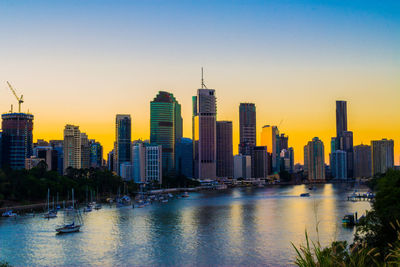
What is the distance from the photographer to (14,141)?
178 meters

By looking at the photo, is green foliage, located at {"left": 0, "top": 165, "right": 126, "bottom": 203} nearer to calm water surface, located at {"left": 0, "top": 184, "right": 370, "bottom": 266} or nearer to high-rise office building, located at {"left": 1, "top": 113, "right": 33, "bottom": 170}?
calm water surface, located at {"left": 0, "top": 184, "right": 370, "bottom": 266}

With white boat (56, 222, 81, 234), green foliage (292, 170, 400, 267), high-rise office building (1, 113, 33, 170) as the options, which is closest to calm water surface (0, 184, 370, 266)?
white boat (56, 222, 81, 234)

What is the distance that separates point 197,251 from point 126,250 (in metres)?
7.99

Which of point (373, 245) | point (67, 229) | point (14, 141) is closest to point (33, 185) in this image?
point (67, 229)

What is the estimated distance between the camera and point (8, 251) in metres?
48.4

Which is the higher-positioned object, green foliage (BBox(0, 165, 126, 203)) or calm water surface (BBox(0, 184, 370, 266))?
green foliage (BBox(0, 165, 126, 203))

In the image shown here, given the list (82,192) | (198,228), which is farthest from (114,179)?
(198,228)

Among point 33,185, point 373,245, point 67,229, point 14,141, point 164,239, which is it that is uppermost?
point 14,141

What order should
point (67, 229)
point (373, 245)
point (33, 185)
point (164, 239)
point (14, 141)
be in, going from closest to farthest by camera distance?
point (373, 245) < point (164, 239) < point (67, 229) < point (33, 185) < point (14, 141)

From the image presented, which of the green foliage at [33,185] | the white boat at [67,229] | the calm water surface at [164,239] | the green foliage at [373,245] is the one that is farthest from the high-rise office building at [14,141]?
the green foliage at [373,245]

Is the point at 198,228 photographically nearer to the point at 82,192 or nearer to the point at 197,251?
the point at 197,251

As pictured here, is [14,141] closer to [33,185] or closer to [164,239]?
[33,185]

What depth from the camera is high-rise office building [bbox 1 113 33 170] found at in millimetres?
170500

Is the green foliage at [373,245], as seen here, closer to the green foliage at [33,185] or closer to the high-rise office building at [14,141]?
the green foliage at [33,185]
